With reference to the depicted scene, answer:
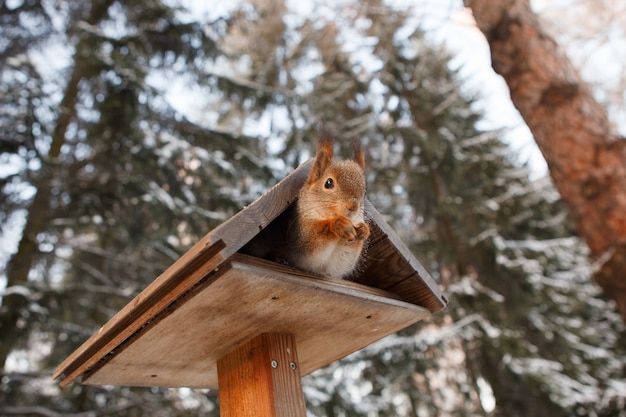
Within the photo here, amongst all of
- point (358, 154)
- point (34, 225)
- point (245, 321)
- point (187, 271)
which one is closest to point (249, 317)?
point (245, 321)

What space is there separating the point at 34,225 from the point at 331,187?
4.22 m

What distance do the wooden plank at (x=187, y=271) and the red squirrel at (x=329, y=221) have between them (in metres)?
0.07

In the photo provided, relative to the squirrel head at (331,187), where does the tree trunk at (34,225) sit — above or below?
above

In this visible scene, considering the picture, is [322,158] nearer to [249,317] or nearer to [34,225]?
Result: [249,317]

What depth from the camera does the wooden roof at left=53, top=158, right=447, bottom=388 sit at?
46.9 inches

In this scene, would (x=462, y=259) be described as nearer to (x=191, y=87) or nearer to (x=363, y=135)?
(x=363, y=135)

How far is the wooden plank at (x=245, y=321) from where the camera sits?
1.24 metres

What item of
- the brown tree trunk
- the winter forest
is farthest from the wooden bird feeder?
the brown tree trunk

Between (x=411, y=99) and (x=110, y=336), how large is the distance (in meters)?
6.11

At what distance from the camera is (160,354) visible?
1.52 metres

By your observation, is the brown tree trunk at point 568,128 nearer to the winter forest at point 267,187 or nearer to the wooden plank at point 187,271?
the winter forest at point 267,187

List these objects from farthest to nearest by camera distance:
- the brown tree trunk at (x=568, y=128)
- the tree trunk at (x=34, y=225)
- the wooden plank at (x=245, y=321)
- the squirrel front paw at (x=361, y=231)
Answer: the tree trunk at (x=34, y=225) → the brown tree trunk at (x=568, y=128) → the squirrel front paw at (x=361, y=231) → the wooden plank at (x=245, y=321)

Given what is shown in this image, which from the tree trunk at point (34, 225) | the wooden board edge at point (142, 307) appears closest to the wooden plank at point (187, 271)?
the wooden board edge at point (142, 307)

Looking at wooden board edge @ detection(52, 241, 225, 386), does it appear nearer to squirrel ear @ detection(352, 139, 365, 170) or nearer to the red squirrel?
the red squirrel
